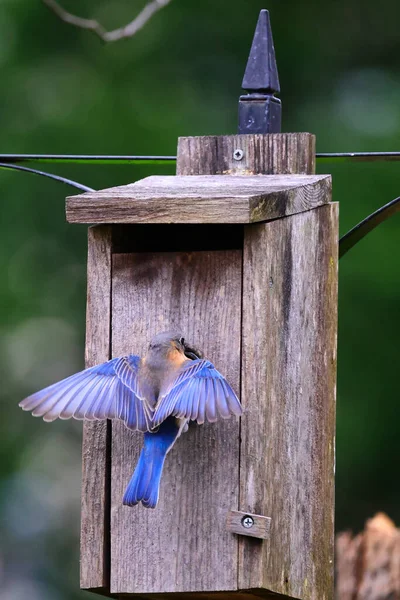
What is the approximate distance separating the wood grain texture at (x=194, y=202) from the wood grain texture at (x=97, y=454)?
16 centimetres

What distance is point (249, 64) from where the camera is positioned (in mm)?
3941

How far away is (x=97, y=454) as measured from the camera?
137 inches

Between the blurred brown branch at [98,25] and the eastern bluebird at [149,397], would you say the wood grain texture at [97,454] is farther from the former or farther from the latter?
the blurred brown branch at [98,25]

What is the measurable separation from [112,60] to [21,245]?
1139 mm

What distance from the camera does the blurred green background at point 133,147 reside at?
7.57 meters

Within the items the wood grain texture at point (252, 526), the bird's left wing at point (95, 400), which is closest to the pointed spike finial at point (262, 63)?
the bird's left wing at point (95, 400)

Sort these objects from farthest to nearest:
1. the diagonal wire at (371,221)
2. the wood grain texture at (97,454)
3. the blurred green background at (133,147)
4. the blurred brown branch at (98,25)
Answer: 1. the blurred green background at (133,147)
2. the blurred brown branch at (98,25)
3. the diagonal wire at (371,221)
4. the wood grain texture at (97,454)

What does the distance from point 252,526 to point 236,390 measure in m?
0.31

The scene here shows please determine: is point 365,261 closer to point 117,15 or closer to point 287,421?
point 117,15

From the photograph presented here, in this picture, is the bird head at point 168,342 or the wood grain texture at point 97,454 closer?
the bird head at point 168,342

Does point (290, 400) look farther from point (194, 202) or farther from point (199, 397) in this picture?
point (194, 202)

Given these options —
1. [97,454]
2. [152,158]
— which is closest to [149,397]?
[97,454]

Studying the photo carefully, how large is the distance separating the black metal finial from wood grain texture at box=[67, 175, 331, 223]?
14.3 inches

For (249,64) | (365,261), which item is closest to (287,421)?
Result: (249,64)
